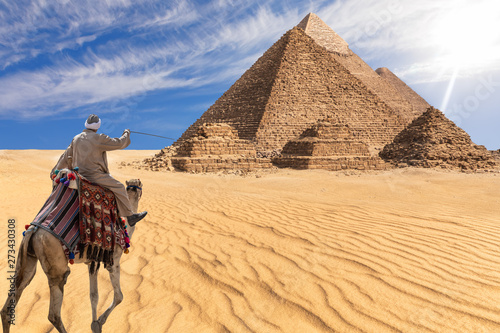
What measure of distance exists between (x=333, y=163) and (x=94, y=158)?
23.0 meters

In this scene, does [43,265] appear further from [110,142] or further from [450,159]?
[450,159]

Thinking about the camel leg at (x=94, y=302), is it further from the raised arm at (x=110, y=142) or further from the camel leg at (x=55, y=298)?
the raised arm at (x=110, y=142)

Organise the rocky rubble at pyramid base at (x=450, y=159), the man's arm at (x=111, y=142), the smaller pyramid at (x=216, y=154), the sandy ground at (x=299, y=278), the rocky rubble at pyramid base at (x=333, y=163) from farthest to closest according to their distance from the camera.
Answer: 1. the rocky rubble at pyramid base at (x=333, y=163)
2. the rocky rubble at pyramid base at (x=450, y=159)
3. the smaller pyramid at (x=216, y=154)
4. the man's arm at (x=111, y=142)
5. the sandy ground at (x=299, y=278)

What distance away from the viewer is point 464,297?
2824 mm

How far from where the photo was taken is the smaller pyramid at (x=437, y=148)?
24.0 m

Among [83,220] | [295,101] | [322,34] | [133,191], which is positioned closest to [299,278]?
[133,191]

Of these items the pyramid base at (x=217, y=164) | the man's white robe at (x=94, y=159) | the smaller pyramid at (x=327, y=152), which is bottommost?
the pyramid base at (x=217, y=164)

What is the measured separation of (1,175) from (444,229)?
47.3 feet

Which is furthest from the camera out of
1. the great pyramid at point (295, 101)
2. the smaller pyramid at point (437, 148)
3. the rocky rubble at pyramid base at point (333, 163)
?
the great pyramid at point (295, 101)

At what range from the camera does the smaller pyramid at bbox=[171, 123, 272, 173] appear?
72.4 ft

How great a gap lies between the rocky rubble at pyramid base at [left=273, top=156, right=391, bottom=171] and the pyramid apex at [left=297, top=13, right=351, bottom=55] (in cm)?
6558

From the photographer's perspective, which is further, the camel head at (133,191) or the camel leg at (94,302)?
the camel head at (133,191)

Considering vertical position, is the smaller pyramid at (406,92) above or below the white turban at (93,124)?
above

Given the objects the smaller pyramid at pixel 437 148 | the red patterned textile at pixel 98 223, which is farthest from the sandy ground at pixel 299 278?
the smaller pyramid at pixel 437 148
